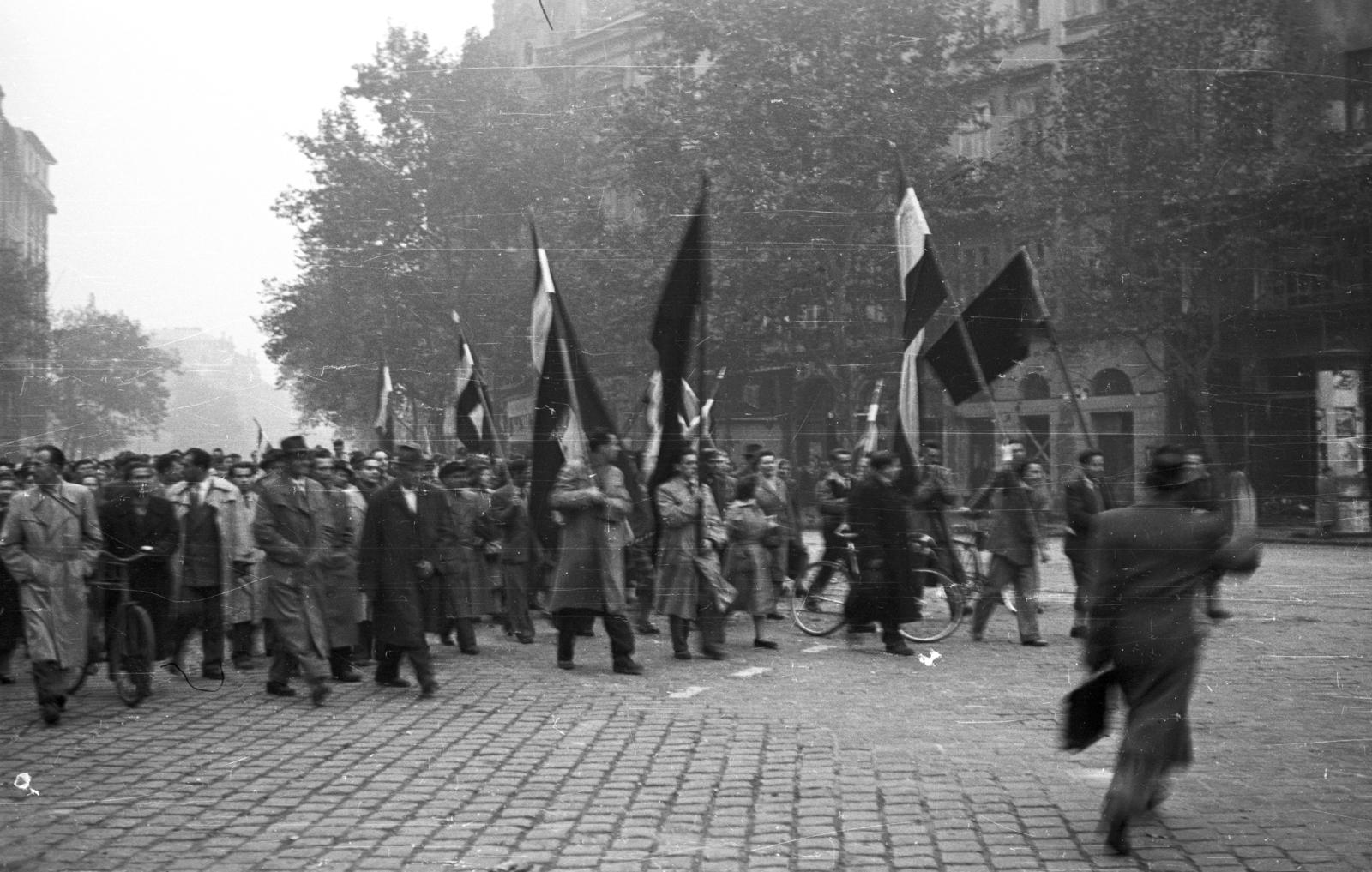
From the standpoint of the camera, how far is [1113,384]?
34.1m

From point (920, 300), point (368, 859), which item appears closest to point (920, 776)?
point (368, 859)

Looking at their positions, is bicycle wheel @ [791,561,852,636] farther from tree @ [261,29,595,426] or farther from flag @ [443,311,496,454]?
tree @ [261,29,595,426]

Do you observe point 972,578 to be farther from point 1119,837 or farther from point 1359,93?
point 1359,93

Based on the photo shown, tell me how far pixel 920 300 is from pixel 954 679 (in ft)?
16.8

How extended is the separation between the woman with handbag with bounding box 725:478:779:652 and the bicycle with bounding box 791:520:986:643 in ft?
2.14

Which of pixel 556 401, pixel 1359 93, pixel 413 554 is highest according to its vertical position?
pixel 1359 93

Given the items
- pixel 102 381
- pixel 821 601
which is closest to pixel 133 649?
pixel 821 601

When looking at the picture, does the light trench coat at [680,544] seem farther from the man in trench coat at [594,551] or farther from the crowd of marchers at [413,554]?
the man in trench coat at [594,551]

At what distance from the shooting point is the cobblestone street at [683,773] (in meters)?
5.35

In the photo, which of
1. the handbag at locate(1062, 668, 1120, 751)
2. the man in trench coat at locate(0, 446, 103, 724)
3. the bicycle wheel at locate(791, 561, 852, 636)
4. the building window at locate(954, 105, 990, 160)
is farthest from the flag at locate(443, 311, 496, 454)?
the building window at locate(954, 105, 990, 160)

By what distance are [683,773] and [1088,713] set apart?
1.97m

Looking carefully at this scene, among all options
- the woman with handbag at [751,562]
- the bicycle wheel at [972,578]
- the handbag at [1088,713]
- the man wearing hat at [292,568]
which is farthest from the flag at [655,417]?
the handbag at [1088,713]

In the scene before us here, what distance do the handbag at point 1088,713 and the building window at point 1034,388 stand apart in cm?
3032

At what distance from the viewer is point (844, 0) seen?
2969cm
